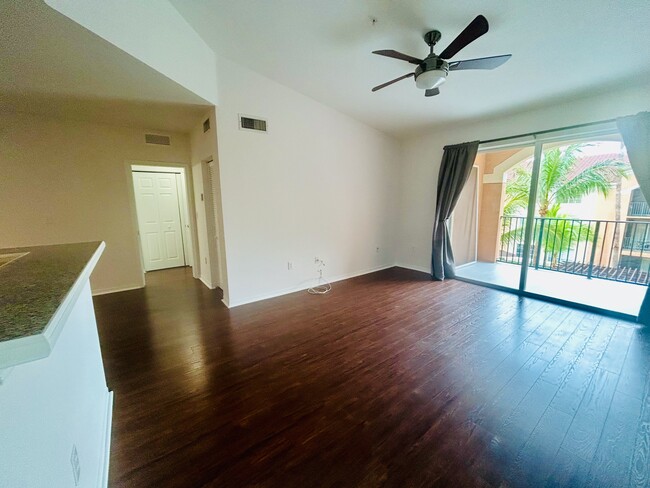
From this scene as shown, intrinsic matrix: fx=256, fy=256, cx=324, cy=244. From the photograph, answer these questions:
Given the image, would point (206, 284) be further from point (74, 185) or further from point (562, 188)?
point (562, 188)

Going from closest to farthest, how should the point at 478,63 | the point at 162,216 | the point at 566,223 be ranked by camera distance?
1. the point at 478,63
2. the point at 566,223
3. the point at 162,216

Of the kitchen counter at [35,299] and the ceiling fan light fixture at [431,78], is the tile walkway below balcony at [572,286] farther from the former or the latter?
the kitchen counter at [35,299]

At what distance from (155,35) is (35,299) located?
253 centimetres

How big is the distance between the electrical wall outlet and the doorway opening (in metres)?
4.46

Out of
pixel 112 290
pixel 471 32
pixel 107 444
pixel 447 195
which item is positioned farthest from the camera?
pixel 447 195

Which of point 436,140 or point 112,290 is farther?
point 436,140

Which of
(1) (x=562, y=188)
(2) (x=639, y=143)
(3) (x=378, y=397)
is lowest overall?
(3) (x=378, y=397)

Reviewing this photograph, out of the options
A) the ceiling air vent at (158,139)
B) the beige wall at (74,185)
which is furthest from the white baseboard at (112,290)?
the ceiling air vent at (158,139)

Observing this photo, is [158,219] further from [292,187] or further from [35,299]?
[35,299]

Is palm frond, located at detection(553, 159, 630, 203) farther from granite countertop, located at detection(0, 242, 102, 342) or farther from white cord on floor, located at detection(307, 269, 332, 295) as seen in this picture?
granite countertop, located at detection(0, 242, 102, 342)

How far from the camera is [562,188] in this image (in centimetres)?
445

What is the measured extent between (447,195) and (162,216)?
5.72 m

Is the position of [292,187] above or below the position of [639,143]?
below

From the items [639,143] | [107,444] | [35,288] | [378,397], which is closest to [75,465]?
[107,444]
